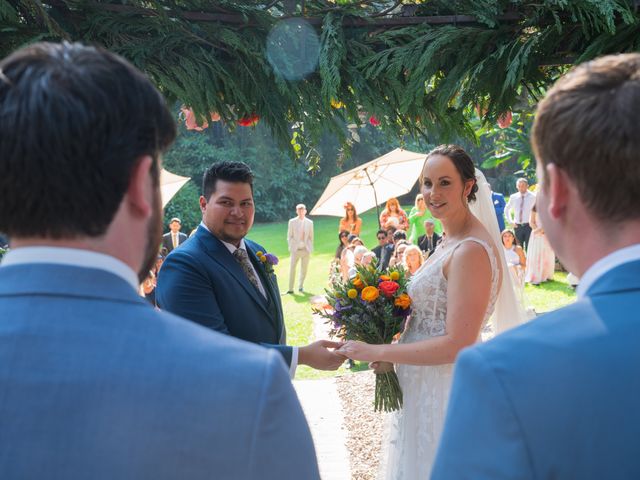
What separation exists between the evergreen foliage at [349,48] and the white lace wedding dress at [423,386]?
1.01m

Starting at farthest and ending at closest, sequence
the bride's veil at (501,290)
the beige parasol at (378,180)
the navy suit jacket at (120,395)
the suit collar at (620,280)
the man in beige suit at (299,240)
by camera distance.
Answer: the man in beige suit at (299,240)
the beige parasol at (378,180)
the bride's veil at (501,290)
the suit collar at (620,280)
the navy suit jacket at (120,395)

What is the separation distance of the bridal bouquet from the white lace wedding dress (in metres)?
0.07

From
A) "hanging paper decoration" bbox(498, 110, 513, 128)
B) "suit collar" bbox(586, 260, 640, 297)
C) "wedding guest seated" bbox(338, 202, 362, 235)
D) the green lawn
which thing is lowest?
the green lawn

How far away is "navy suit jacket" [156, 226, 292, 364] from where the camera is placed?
3887 mm

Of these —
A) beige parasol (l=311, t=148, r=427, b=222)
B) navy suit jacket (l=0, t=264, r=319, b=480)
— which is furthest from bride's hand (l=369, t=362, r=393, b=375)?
beige parasol (l=311, t=148, r=427, b=222)

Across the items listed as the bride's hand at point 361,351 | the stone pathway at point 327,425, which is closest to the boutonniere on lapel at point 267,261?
the bride's hand at point 361,351

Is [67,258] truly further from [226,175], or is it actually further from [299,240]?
[299,240]

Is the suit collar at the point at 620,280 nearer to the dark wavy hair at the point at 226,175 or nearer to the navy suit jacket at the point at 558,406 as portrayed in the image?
the navy suit jacket at the point at 558,406

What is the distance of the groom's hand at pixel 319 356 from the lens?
13.2 ft

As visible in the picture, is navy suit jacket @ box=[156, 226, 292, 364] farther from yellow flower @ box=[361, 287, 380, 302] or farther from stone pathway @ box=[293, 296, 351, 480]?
stone pathway @ box=[293, 296, 351, 480]

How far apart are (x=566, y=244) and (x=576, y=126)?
24 centimetres

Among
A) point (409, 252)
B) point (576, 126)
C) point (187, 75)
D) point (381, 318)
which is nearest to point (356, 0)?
point (187, 75)

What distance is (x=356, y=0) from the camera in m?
3.76

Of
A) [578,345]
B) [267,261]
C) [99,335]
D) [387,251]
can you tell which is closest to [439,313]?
[267,261]
